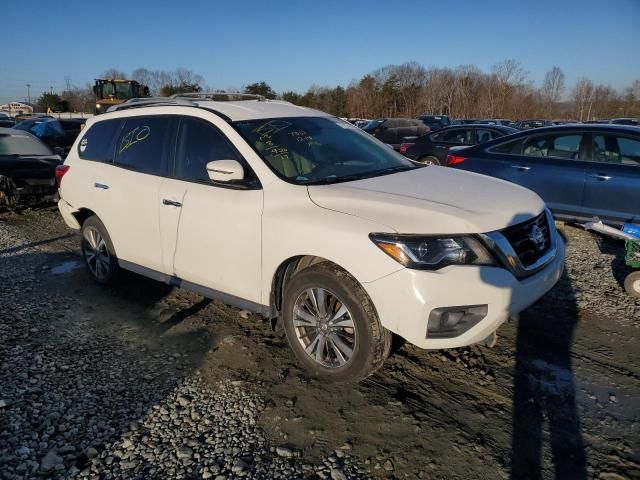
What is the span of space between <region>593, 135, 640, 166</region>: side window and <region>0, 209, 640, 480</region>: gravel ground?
2.60 meters

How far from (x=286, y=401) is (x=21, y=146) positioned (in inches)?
347

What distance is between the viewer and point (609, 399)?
3061 mm

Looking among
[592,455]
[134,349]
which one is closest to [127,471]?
[134,349]

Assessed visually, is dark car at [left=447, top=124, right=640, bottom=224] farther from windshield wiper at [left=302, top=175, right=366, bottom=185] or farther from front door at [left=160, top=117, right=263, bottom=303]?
front door at [left=160, top=117, right=263, bottom=303]

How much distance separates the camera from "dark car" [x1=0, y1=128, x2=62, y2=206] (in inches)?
340

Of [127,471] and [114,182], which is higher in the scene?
[114,182]

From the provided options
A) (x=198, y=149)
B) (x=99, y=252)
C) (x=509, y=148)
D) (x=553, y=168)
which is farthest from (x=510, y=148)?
(x=99, y=252)

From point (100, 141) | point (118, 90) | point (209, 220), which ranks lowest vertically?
point (209, 220)

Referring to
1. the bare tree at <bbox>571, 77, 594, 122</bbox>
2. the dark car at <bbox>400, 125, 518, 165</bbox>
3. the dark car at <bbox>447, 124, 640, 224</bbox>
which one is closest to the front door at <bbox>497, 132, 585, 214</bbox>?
the dark car at <bbox>447, 124, 640, 224</bbox>

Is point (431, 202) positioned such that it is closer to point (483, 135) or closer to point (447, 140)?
point (447, 140)

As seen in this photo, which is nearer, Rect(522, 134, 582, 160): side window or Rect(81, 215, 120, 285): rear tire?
Rect(81, 215, 120, 285): rear tire

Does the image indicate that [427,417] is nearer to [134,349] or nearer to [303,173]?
[303,173]

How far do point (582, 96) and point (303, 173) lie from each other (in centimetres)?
7228

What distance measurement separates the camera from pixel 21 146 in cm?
930
